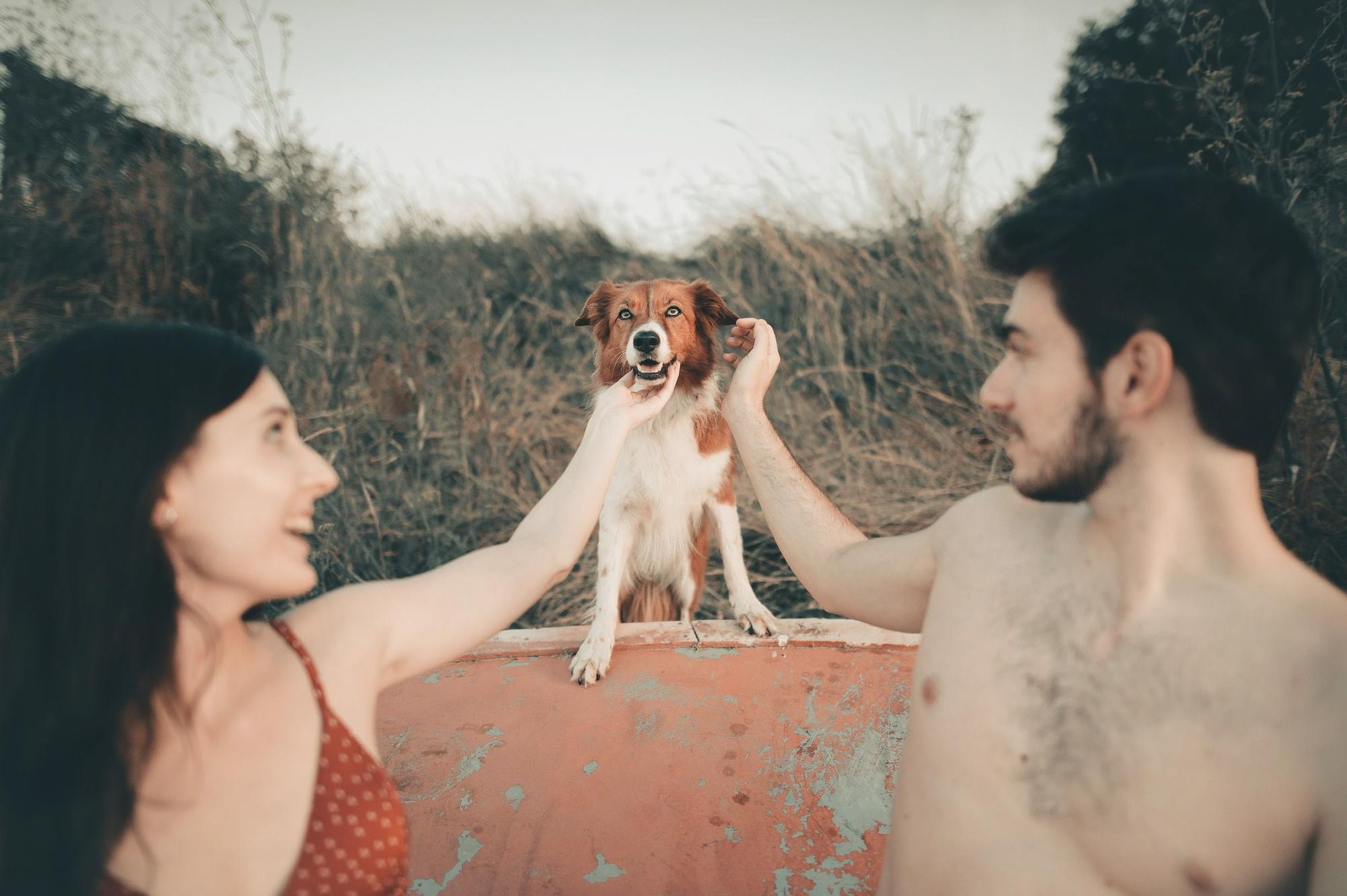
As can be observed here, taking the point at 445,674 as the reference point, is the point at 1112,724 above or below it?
above

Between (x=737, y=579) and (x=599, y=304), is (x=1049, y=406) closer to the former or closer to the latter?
(x=737, y=579)

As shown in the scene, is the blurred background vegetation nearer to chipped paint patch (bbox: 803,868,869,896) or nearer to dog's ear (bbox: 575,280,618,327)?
dog's ear (bbox: 575,280,618,327)

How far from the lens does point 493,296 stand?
272 inches

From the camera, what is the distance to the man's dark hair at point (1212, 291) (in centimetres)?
93

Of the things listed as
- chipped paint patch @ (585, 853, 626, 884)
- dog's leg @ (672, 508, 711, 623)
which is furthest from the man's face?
dog's leg @ (672, 508, 711, 623)

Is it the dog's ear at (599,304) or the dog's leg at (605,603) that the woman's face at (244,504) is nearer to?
the dog's leg at (605,603)

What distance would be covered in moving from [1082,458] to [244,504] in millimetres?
1080

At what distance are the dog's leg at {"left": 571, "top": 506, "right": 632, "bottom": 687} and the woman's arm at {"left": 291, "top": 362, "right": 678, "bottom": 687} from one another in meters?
1.23

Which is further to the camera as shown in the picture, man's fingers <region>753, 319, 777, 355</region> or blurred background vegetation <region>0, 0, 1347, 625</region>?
blurred background vegetation <region>0, 0, 1347, 625</region>

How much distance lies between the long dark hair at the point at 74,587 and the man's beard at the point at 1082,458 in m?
1.11

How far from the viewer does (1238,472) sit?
0.95 metres

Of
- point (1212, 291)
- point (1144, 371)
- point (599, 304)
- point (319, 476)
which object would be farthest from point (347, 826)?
point (599, 304)

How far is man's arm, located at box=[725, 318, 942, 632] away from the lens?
4.55 ft

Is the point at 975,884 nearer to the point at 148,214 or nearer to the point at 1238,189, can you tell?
the point at 1238,189
